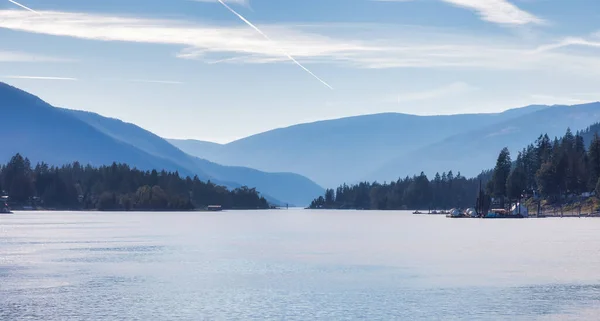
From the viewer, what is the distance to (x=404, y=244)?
141 metres

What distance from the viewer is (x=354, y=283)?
80.7m

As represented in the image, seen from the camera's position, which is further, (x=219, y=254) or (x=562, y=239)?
(x=562, y=239)

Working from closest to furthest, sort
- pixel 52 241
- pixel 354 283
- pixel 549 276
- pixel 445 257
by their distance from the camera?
pixel 354 283
pixel 549 276
pixel 445 257
pixel 52 241

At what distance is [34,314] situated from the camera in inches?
2421

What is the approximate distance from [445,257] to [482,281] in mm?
29045

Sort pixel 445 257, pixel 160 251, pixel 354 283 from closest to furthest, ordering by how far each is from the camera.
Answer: pixel 354 283 < pixel 445 257 < pixel 160 251

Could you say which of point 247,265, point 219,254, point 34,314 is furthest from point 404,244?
point 34,314

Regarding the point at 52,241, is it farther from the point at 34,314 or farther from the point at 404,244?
the point at 34,314

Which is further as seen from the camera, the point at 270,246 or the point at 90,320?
the point at 270,246

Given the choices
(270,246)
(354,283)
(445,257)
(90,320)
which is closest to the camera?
(90,320)

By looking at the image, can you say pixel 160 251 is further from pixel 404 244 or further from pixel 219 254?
pixel 404 244

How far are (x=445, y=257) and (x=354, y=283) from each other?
109 feet

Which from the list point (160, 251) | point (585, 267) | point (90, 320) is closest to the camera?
point (90, 320)

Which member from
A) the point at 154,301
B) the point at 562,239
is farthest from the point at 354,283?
the point at 562,239
